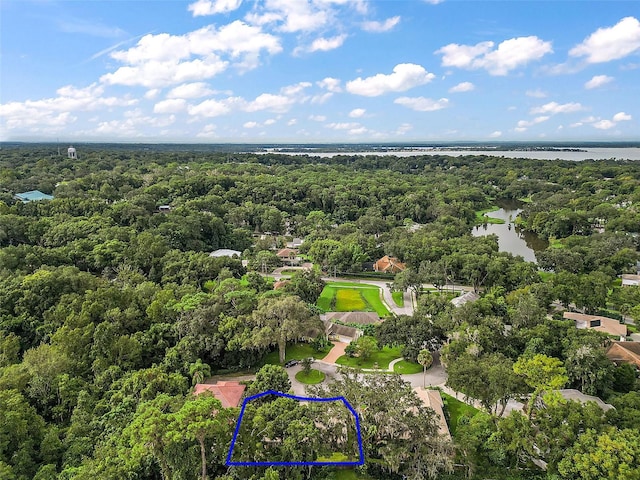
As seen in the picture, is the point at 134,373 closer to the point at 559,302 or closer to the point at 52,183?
the point at 559,302

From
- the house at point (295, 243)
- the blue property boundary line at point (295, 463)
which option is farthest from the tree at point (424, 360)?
the house at point (295, 243)

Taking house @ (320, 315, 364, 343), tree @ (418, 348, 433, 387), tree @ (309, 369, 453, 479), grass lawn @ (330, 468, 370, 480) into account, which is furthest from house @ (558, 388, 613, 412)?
house @ (320, 315, 364, 343)

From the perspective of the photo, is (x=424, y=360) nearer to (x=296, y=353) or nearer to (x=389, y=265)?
(x=296, y=353)

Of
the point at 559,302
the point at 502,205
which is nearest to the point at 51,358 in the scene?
the point at 559,302

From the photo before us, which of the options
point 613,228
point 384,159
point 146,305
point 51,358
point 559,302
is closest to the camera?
point 51,358

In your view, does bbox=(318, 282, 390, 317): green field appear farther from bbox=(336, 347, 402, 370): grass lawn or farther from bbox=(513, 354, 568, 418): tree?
bbox=(513, 354, 568, 418): tree

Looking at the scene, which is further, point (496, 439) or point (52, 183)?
point (52, 183)

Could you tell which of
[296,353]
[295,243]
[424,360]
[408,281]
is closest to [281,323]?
[296,353]
